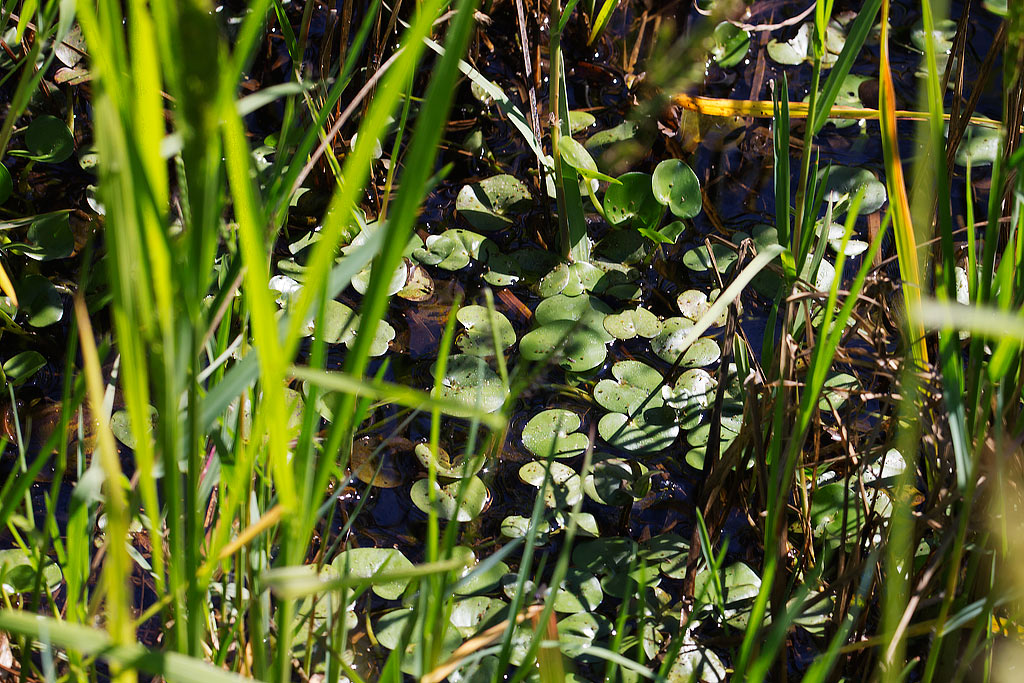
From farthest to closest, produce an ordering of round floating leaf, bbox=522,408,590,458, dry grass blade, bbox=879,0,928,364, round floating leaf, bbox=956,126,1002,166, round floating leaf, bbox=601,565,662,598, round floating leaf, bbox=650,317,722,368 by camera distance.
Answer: round floating leaf, bbox=956,126,1002,166 → round floating leaf, bbox=650,317,722,368 → round floating leaf, bbox=522,408,590,458 → round floating leaf, bbox=601,565,662,598 → dry grass blade, bbox=879,0,928,364

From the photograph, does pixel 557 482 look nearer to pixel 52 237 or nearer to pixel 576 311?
pixel 576 311

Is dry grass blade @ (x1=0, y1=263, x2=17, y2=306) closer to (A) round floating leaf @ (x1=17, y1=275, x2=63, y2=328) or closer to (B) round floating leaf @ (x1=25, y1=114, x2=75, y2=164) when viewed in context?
(A) round floating leaf @ (x1=17, y1=275, x2=63, y2=328)

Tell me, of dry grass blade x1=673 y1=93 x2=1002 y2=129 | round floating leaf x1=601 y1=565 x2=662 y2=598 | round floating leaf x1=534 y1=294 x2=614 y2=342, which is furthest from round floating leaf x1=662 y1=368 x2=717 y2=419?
dry grass blade x1=673 y1=93 x2=1002 y2=129

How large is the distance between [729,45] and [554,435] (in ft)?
3.32

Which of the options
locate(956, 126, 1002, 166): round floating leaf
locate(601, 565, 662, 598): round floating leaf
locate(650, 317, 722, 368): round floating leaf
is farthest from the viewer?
locate(956, 126, 1002, 166): round floating leaf

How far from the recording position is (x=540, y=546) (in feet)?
3.47

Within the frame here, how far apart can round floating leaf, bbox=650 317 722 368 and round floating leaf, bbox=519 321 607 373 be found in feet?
0.30

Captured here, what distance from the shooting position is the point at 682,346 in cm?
127

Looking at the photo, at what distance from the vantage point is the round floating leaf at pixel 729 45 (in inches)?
66.7

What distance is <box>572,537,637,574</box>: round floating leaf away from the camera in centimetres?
104

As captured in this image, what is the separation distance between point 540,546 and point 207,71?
2.79ft

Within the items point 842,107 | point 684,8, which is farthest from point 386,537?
point 684,8

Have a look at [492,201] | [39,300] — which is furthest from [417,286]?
[39,300]

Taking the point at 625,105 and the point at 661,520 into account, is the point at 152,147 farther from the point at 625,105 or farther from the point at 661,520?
the point at 625,105
